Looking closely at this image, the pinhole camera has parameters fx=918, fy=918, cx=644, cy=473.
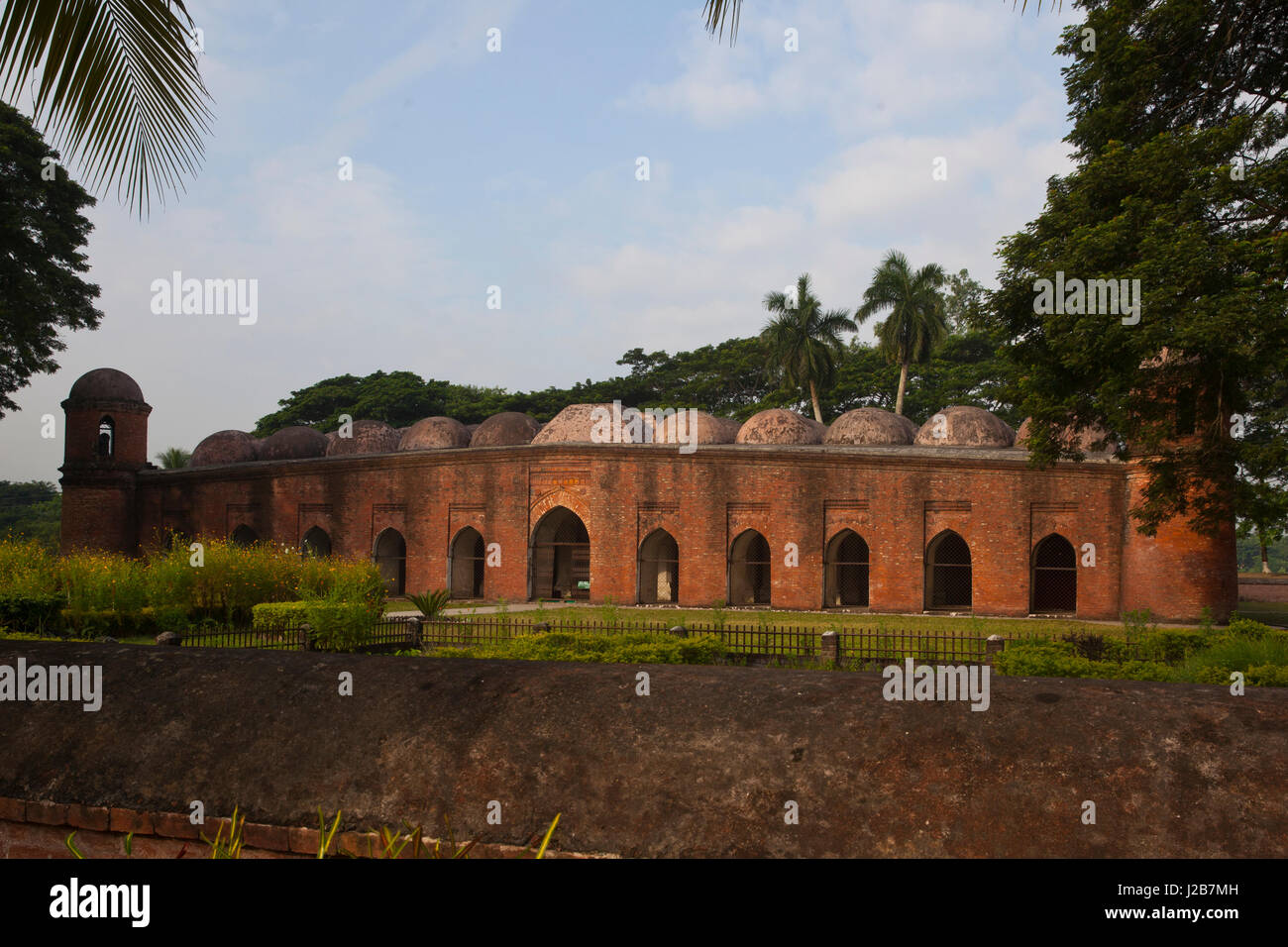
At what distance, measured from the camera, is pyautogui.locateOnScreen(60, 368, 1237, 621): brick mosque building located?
20.2 m

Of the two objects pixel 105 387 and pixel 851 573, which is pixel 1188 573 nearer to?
pixel 851 573

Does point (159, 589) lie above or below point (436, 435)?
below

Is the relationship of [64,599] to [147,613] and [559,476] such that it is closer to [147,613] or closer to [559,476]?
[147,613]

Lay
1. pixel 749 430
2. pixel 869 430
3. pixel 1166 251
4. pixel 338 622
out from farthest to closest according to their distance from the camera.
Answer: pixel 749 430
pixel 869 430
pixel 338 622
pixel 1166 251

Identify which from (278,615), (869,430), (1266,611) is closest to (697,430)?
(869,430)

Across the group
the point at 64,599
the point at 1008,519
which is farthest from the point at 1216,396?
the point at 64,599

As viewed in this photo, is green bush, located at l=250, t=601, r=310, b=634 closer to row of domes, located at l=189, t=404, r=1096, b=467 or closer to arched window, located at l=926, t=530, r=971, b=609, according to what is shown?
row of domes, located at l=189, t=404, r=1096, b=467

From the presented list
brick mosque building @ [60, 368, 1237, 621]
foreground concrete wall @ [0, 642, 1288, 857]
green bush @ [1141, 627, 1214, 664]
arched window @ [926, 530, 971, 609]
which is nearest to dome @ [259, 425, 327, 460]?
brick mosque building @ [60, 368, 1237, 621]

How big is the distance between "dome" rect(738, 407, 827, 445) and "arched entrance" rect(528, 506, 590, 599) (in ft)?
17.4

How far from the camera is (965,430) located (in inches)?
928

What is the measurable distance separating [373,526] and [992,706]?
24838mm

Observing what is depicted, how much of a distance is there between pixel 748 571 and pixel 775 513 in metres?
3.38
